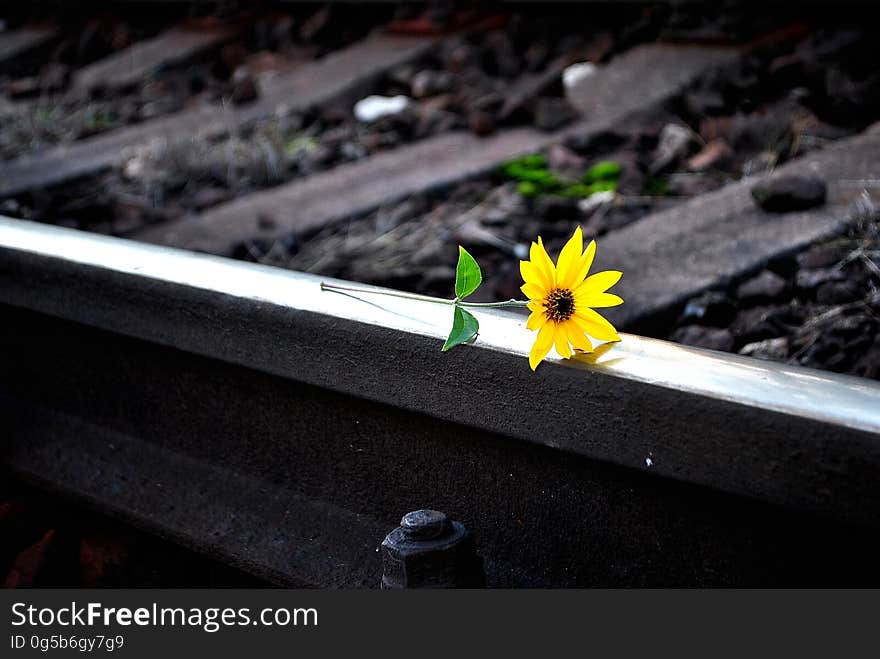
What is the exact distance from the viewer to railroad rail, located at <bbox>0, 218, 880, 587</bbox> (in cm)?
141

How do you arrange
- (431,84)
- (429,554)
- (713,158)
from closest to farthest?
(429,554)
(713,158)
(431,84)

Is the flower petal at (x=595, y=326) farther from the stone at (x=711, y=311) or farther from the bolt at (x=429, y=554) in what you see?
the stone at (x=711, y=311)

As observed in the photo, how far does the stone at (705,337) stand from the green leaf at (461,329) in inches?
30.7

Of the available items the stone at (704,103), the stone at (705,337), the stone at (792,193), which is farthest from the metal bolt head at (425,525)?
the stone at (704,103)

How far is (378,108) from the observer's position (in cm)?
478

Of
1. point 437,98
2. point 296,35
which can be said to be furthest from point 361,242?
point 296,35

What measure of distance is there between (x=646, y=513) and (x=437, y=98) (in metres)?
3.45

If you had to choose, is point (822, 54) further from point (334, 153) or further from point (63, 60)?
point (63, 60)

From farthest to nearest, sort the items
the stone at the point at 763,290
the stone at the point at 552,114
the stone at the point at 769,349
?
1. the stone at the point at 552,114
2. the stone at the point at 763,290
3. the stone at the point at 769,349

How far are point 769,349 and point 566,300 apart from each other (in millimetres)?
837

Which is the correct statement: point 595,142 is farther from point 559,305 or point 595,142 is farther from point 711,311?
point 559,305

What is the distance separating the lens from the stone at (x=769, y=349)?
231 centimetres

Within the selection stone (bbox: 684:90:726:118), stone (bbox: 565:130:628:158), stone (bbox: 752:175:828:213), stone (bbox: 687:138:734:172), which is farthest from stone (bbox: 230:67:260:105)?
stone (bbox: 752:175:828:213)

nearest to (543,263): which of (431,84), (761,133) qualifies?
(761,133)
